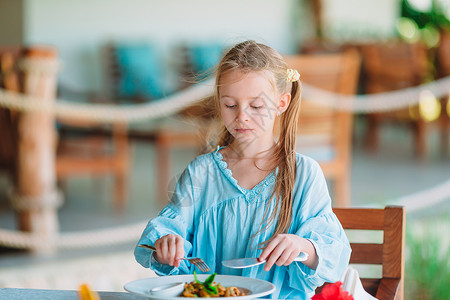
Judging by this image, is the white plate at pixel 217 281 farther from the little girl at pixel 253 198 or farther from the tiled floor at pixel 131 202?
the tiled floor at pixel 131 202

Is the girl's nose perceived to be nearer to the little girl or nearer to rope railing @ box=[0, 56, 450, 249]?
the little girl

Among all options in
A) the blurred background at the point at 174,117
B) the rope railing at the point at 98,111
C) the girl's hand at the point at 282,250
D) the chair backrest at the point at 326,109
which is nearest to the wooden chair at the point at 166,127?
the blurred background at the point at 174,117

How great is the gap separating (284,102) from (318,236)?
0.26 meters

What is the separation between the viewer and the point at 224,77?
1166 mm

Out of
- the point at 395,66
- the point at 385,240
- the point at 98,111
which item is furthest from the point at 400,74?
the point at 385,240

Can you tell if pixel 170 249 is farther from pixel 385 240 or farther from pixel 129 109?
pixel 129 109

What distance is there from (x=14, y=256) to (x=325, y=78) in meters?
1.81

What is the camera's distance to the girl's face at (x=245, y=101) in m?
1.14

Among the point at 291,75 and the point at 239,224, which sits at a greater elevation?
the point at 291,75

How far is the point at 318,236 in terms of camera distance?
1108 millimetres

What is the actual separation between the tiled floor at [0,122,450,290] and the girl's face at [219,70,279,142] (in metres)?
2.06

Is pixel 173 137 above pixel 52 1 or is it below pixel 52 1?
below

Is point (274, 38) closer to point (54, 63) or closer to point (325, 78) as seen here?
point (325, 78)

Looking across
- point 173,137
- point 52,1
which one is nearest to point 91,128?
point 173,137
